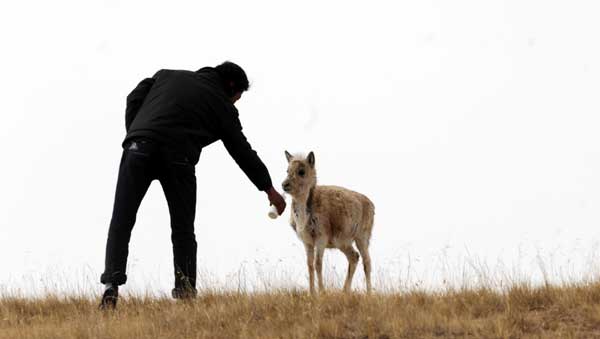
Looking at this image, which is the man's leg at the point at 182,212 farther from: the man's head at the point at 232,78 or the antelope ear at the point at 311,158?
the antelope ear at the point at 311,158

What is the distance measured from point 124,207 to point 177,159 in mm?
728

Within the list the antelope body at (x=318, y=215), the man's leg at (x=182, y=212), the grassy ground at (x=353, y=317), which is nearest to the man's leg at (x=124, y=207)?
the man's leg at (x=182, y=212)

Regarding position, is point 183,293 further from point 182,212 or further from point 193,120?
point 193,120

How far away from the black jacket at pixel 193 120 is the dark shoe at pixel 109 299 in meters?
1.50

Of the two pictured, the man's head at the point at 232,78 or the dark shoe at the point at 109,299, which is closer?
the dark shoe at the point at 109,299

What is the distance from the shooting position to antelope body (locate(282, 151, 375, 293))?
10719 millimetres

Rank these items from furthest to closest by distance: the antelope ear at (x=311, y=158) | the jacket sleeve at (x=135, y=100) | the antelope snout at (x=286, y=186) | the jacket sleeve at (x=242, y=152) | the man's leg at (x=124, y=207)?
the antelope ear at (x=311, y=158) < the antelope snout at (x=286, y=186) < the jacket sleeve at (x=135, y=100) < the jacket sleeve at (x=242, y=152) < the man's leg at (x=124, y=207)

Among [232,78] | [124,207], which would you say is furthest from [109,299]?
[232,78]

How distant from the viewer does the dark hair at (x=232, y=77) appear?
346 inches

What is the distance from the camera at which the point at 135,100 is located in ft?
28.8

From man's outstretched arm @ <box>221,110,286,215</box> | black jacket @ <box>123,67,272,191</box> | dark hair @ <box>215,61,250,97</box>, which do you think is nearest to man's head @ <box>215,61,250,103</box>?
dark hair @ <box>215,61,250,97</box>

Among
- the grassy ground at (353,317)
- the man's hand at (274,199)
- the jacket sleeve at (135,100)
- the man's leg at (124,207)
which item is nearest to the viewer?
the grassy ground at (353,317)

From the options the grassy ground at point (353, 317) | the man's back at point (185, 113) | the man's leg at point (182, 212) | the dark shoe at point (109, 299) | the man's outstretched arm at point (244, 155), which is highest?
the man's back at point (185, 113)

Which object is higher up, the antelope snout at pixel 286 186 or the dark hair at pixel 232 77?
the dark hair at pixel 232 77
